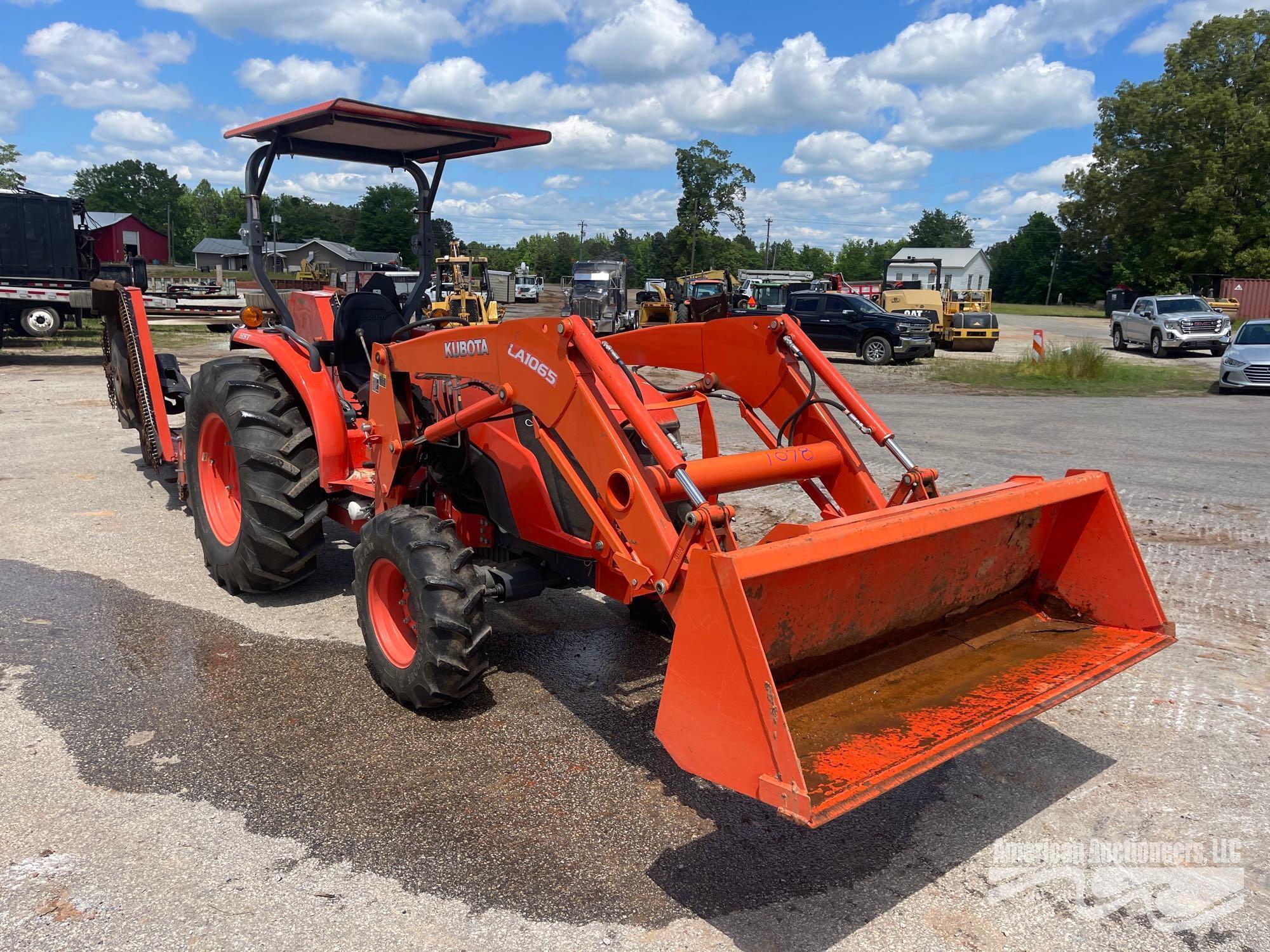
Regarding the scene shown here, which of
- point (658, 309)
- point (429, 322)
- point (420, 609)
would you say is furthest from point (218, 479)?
point (658, 309)

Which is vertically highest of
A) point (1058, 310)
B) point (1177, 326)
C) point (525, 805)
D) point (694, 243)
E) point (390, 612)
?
point (694, 243)

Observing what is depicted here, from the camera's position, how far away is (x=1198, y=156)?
46.9 metres

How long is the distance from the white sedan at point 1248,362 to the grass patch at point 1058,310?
36.8m

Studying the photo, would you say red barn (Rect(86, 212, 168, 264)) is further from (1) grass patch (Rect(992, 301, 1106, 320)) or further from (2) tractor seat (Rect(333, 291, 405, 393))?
(2) tractor seat (Rect(333, 291, 405, 393))

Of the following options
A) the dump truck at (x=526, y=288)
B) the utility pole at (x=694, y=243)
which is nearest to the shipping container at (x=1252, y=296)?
the dump truck at (x=526, y=288)

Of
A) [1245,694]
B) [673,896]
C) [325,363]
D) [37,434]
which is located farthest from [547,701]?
[37,434]

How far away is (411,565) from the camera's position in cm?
386

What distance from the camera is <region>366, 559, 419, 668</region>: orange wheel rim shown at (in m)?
4.20

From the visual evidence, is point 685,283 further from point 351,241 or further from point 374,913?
point 351,241

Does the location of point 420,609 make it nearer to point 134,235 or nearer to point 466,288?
point 466,288

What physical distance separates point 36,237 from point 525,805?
775 inches

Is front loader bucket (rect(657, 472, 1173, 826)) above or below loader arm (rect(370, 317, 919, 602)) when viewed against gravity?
below

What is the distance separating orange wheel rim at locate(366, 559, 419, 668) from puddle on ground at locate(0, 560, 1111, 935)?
0.25m

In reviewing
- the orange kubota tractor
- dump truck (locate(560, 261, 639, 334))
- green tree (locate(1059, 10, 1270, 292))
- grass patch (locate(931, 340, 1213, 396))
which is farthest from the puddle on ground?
green tree (locate(1059, 10, 1270, 292))
